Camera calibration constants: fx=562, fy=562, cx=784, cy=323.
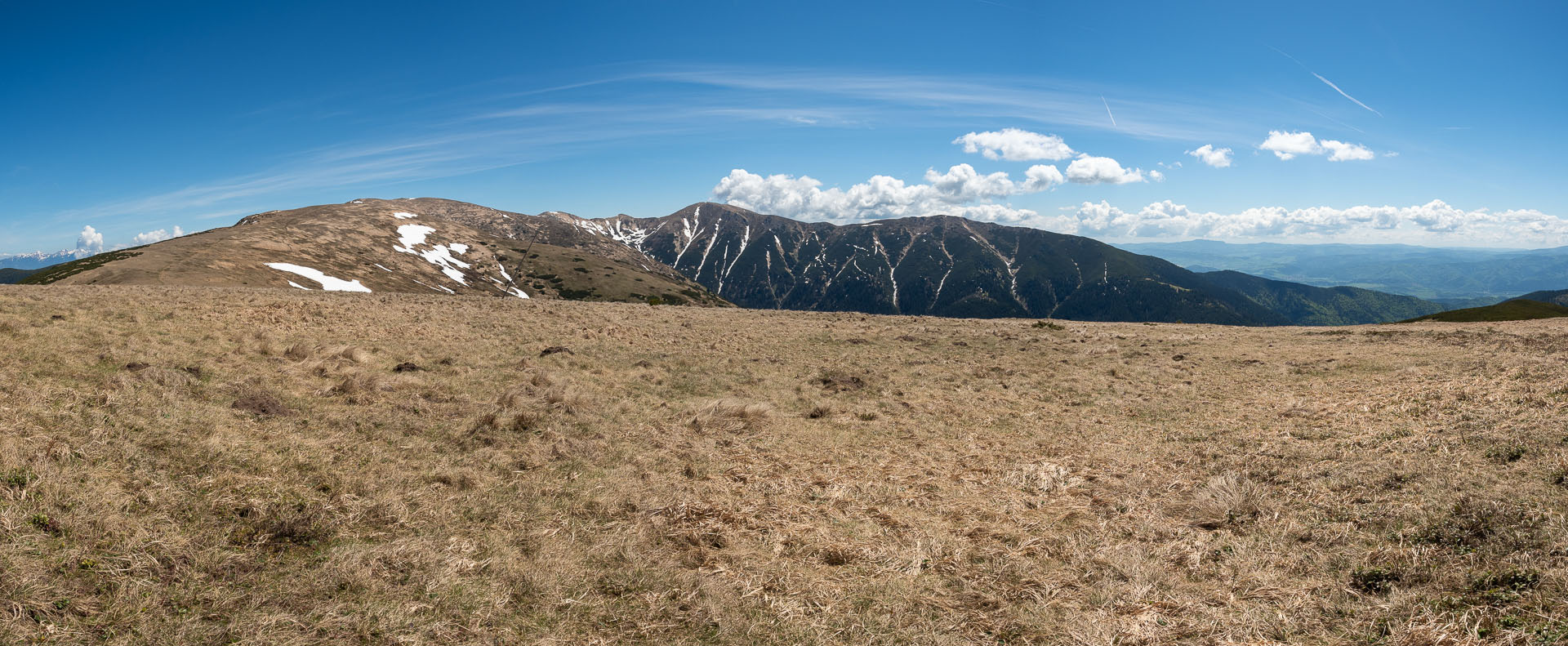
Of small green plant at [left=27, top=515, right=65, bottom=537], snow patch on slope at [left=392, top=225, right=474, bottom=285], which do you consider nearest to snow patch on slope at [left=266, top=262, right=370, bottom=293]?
snow patch on slope at [left=392, top=225, right=474, bottom=285]

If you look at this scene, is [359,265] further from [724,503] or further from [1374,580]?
[1374,580]

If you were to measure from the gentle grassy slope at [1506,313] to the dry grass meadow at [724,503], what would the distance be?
110 ft

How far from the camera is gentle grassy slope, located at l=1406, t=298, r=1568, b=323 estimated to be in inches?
1631

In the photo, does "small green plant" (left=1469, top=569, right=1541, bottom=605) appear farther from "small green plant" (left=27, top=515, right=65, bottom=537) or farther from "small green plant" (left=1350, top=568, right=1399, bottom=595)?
"small green plant" (left=27, top=515, right=65, bottom=537)

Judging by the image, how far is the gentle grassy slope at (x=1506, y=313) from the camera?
A: 4144 cm

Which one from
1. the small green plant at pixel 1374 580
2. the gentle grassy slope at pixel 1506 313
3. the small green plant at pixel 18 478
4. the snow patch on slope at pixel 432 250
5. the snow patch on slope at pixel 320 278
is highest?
the snow patch on slope at pixel 432 250

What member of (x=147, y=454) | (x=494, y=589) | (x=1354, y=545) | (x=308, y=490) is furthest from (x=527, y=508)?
(x=1354, y=545)

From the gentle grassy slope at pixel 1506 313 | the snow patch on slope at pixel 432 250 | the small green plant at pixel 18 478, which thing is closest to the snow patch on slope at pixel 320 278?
the snow patch on slope at pixel 432 250

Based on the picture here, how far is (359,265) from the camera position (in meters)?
112

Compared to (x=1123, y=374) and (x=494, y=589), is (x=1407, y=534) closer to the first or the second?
(x=494, y=589)

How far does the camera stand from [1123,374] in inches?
953

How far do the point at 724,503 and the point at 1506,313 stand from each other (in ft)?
215

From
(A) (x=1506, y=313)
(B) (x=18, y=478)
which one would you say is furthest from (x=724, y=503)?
(A) (x=1506, y=313)

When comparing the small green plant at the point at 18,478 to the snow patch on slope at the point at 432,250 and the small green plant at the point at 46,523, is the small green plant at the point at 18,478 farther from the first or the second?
the snow patch on slope at the point at 432,250
